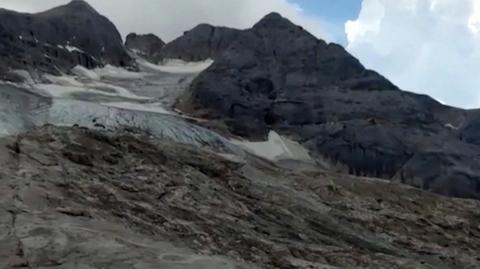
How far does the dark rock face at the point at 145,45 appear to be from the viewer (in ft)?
482

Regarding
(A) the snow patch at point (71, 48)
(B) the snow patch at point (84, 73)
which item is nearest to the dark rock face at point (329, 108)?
(B) the snow patch at point (84, 73)

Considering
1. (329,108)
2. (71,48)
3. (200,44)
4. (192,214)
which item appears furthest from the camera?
(200,44)

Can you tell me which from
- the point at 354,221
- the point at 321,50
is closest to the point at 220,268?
the point at 354,221

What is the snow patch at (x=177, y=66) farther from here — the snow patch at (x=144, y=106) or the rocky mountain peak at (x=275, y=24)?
the snow patch at (x=144, y=106)

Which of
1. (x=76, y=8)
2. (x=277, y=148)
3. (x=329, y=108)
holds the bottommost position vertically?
(x=277, y=148)

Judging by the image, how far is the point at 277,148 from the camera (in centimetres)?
8350

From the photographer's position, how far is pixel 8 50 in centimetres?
9819

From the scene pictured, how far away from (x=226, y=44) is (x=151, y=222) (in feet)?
373

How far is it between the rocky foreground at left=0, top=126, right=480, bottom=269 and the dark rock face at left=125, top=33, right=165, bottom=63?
109 meters

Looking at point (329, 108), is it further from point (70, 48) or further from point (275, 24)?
point (70, 48)

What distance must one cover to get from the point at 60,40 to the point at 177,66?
29.9m

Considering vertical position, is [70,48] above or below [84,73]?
above

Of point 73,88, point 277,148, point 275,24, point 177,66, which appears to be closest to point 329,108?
point 277,148

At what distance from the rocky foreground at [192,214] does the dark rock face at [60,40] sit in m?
67.1
